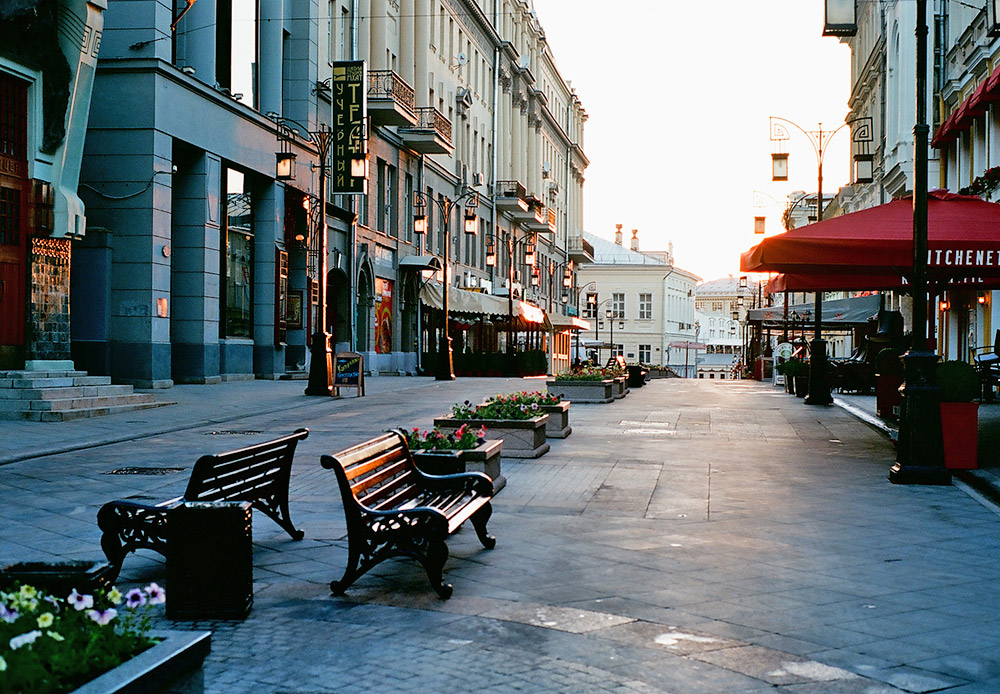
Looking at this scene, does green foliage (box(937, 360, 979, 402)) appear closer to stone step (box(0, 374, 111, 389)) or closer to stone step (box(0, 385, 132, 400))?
stone step (box(0, 385, 132, 400))

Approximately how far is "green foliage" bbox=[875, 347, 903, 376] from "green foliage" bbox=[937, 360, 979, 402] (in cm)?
483

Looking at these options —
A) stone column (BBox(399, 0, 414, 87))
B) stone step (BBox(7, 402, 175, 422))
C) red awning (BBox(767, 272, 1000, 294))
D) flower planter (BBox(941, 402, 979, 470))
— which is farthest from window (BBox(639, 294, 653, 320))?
flower planter (BBox(941, 402, 979, 470))

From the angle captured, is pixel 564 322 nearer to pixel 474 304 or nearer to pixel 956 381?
pixel 474 304

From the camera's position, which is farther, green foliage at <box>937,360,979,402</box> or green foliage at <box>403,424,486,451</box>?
green foliage at <box>937,360,979,402</box>

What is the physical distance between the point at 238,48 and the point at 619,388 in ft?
45.3

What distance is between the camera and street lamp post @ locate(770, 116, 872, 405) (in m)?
25.2

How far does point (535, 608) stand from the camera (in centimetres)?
599

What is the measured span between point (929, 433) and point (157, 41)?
19.5 metres

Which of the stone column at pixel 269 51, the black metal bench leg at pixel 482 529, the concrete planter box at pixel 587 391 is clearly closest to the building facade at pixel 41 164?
the concrete planter box at pixel 587 391

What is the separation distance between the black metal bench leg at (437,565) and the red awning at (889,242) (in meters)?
7.31

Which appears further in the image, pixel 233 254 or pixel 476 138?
pixel 476 138

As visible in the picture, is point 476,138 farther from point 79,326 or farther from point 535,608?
point 535,608

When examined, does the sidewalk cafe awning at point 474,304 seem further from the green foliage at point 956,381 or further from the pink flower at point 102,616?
the pink flower at point 102,616

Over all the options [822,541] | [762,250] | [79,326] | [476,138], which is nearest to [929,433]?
[762,250]
